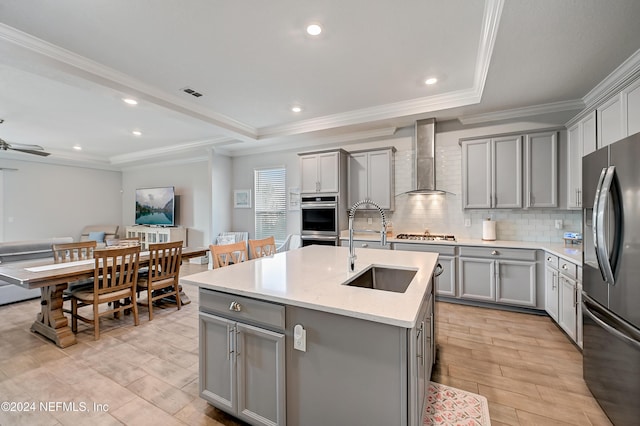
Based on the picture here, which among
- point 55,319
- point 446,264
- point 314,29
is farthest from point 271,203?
point 314,29

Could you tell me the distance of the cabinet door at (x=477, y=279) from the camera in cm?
358

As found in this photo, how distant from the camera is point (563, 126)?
3547 millimetres

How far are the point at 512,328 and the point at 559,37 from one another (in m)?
2.89

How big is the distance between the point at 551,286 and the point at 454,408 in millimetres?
2169

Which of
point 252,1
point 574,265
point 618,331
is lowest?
point 618,331

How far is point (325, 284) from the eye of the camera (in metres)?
1.67

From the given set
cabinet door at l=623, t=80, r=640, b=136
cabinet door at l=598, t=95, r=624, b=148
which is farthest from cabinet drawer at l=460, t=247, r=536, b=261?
cabinet door at l=623, t=80, r=640, b=136

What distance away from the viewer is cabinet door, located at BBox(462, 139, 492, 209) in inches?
152

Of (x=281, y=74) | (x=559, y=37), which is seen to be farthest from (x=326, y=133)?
(x=559, y=37)

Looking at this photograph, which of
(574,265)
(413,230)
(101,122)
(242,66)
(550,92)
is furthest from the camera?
(101,122)

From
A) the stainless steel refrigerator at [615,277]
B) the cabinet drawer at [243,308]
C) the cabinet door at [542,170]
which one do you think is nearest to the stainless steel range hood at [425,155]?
the cabinet door at [542,170]

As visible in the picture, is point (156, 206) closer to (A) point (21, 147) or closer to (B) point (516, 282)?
(A) point (21, 147)

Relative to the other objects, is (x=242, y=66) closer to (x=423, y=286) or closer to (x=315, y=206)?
(x=315, y=206)

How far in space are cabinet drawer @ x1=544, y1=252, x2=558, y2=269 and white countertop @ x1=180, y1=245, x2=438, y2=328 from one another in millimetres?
1554
